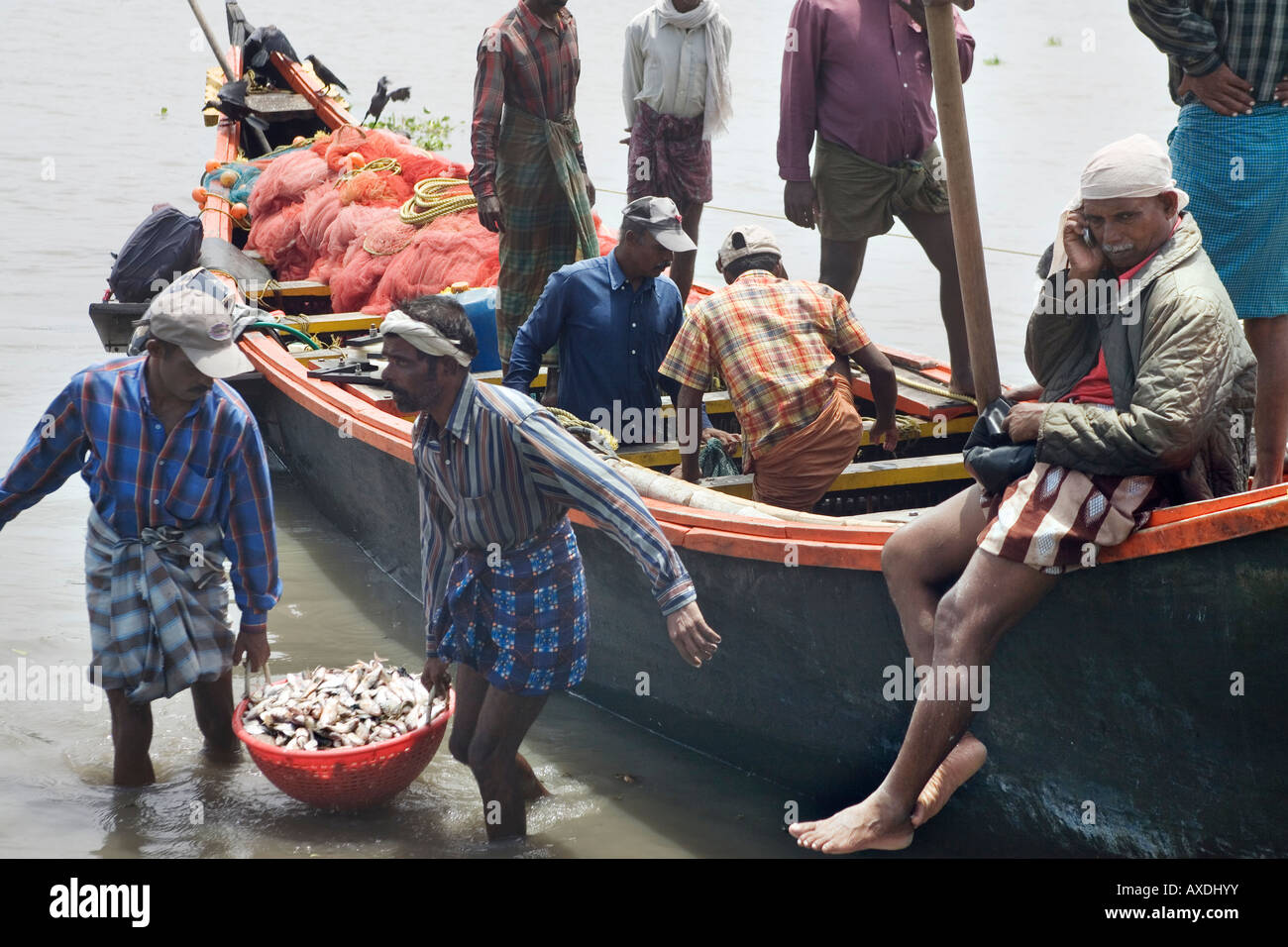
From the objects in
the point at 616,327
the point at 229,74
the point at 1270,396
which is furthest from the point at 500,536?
the point at 229,74

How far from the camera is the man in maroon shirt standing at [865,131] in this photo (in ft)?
20.1

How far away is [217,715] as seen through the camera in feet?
15.6

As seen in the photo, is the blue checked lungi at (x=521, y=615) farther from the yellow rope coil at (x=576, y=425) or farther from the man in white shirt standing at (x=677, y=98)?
the man in white shirt standing at (x=677, y=98)

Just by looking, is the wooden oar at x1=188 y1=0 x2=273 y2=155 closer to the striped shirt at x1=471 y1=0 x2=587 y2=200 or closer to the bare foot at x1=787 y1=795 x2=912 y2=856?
the striped shirt at x1=471 y1=0 x2=587 y2=200

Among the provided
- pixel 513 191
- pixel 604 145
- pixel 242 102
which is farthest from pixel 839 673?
pixel 604 145

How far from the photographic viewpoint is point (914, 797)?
12.2 ft

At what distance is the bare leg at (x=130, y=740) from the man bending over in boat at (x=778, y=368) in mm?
1968

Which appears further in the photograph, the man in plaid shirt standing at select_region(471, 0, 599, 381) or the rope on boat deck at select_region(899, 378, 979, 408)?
the man in plaid shirt standing at select_region(471, 0, 599, 381)

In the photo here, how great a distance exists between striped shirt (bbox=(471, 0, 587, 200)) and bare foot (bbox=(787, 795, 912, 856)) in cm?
379

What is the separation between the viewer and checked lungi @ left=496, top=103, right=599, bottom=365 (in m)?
6.67

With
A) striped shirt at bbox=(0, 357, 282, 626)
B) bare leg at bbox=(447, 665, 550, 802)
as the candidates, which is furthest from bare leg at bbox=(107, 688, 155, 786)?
bare leg at bbox=(447, 665, 550, 802)

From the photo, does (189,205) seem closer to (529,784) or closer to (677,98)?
(677,98)

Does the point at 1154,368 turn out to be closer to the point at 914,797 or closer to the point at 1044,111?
the point at 914,797

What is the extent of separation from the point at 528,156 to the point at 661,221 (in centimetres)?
157
